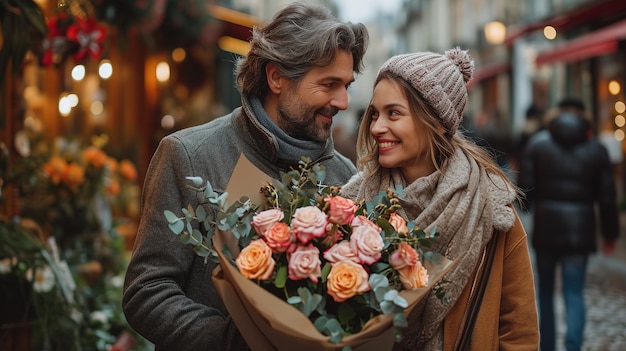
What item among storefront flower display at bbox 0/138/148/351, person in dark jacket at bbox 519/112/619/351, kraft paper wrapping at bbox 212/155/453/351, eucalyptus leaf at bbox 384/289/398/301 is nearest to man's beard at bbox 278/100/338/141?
kraft paper wrapping at bbox 212/155/453/351

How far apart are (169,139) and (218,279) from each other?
0.71 m

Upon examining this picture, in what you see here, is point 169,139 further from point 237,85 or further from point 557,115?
point 557,115

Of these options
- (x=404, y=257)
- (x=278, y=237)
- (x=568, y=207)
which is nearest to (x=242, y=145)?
(x=278, y=237)

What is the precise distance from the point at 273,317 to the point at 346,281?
0.61ft

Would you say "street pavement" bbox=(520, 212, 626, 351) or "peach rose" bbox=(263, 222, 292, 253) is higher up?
"peach rose" bbox=(263, 222, 292, 253)

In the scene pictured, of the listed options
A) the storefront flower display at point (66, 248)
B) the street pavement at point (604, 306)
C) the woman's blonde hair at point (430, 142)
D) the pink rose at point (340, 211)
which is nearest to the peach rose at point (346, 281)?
the pink rose at point (340, 211)

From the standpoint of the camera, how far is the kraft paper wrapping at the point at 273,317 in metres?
2.13

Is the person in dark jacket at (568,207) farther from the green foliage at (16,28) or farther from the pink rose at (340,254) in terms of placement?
the pink rose at (340,254)

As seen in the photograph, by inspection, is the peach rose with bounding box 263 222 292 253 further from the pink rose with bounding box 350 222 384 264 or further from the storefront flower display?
the storefront flower display

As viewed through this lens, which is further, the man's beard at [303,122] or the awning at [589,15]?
the awning at [589,15]

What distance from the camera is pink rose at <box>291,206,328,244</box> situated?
7.27ft

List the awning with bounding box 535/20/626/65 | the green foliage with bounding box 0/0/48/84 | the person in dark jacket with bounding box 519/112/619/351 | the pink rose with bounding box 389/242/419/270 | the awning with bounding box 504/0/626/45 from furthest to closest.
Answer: the awning with bounding box 504/0/626/45
the awning with bounding box 535/20/626/65
the person in dark jacket with bounding box 519/112/619/351
the green foliage with bounding box 0/0/48/84
the pink rose with bounding box 389/242/419/270

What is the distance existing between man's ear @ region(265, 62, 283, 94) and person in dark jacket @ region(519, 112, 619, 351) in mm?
4323

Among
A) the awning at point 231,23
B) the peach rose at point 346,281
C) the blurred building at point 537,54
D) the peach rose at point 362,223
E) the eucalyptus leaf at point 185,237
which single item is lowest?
the blurred building at point 537,54
